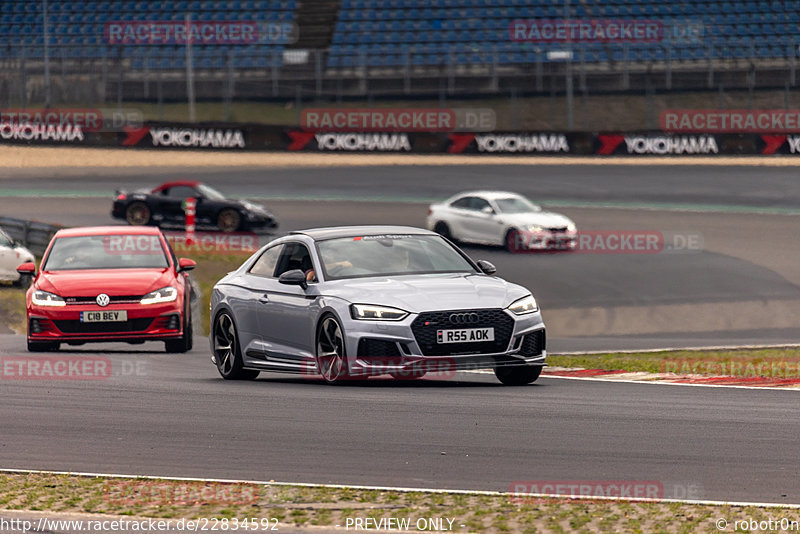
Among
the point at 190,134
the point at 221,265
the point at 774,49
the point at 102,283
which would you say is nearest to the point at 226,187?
the point at 190,134

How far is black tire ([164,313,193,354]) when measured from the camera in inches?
570

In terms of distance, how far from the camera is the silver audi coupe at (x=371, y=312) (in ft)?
31.9

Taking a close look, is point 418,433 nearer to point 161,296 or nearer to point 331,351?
point 331,351

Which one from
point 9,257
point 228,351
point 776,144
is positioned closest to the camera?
point 228,351

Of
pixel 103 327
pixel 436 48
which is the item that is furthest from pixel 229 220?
pixel 436 48

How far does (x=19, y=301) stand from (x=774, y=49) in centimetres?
3141

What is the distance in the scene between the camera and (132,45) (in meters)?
48.8

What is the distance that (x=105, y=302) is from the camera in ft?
45.0

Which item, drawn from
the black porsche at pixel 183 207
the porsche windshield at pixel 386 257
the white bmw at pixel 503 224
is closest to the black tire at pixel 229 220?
the black porsche at pixel 183 207

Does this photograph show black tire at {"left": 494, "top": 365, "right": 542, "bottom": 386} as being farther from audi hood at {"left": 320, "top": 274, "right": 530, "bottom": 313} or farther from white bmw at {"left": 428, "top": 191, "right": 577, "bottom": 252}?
white bmw at {"left": 428, "top": 191, "right": 577, "bottom": 252}

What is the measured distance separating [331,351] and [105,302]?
14.6 ft

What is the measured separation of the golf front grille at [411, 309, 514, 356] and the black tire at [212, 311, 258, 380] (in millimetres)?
2462

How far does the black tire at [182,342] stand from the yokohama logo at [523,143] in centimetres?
2488

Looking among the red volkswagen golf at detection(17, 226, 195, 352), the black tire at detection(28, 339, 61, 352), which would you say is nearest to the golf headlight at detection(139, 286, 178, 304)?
the red volkswagen golf at detection(17, 226, 195, 352)
